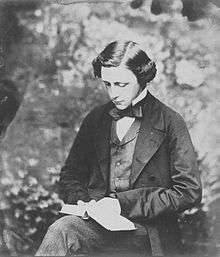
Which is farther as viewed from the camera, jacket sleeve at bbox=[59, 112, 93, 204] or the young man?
jacket sleeve at bbox=[59, 112, 93, 204]

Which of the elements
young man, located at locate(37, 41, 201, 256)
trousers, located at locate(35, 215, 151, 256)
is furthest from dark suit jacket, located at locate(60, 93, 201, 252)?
trousers, located at locate(35, 215, 151, 256)

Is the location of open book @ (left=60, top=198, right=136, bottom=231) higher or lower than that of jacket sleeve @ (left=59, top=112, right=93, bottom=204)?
lower

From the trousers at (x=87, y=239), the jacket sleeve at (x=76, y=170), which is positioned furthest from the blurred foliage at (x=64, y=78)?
A: the trousers at (x=87, y=239)

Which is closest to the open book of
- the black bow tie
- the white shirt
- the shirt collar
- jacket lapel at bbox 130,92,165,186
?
jacket lapel at bbox 130,92,165,186

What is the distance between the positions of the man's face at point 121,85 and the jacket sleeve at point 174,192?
34cm

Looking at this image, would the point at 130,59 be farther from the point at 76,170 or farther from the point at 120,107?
the point at 76,170

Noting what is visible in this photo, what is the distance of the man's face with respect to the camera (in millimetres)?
4500

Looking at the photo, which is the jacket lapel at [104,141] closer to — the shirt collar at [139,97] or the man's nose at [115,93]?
the man's nose at [115,93]

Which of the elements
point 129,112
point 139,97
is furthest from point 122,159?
point 139,97

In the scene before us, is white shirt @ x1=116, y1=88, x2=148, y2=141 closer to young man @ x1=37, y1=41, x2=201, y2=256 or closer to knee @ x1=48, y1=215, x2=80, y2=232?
young man @ x1=37, y1=41, x2=201, y2=256

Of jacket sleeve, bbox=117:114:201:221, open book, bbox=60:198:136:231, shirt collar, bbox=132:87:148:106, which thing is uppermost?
shirt collar, bbox=132:87:148:106

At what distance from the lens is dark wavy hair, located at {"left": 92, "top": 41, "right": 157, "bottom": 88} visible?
449 centimetres

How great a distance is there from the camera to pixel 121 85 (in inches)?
178

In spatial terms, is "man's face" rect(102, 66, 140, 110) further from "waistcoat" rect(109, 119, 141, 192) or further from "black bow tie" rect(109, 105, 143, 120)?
"waistcoat" rect(109, 119, 141, 192)
